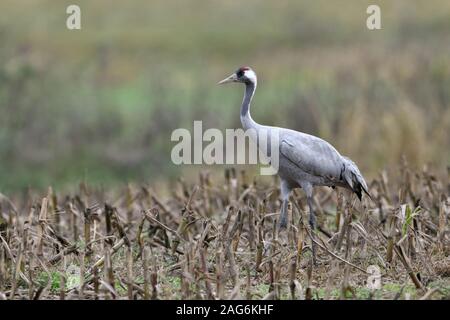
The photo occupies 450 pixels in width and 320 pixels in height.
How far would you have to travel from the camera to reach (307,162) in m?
7.53

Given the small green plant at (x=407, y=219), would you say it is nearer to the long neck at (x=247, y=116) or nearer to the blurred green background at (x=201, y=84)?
the long neck at (x=247, y=116)

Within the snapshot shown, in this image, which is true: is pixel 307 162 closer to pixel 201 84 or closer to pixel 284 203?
pixel 284 203

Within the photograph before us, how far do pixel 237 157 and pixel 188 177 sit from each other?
750 millimetres

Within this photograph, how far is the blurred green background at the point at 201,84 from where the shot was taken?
513 inches

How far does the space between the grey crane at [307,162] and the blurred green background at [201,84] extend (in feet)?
12.0

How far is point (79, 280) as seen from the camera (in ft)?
20.1

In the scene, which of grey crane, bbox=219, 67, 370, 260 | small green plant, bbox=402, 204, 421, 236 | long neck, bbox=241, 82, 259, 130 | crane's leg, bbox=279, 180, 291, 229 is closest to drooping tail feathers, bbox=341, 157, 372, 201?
grey crane, bbox=219, 67, 370, 260

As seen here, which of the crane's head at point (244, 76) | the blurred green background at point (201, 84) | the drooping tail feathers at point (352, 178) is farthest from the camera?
the blurred green background at point (201, 84)

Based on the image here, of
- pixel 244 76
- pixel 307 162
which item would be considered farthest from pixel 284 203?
pixel 244 76

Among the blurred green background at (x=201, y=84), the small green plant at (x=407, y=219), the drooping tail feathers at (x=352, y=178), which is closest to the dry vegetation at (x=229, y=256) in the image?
the small green plant at (x=407, y=219)

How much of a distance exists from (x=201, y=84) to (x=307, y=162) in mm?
9522

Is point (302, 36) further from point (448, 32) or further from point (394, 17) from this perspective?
point (448, 32)
